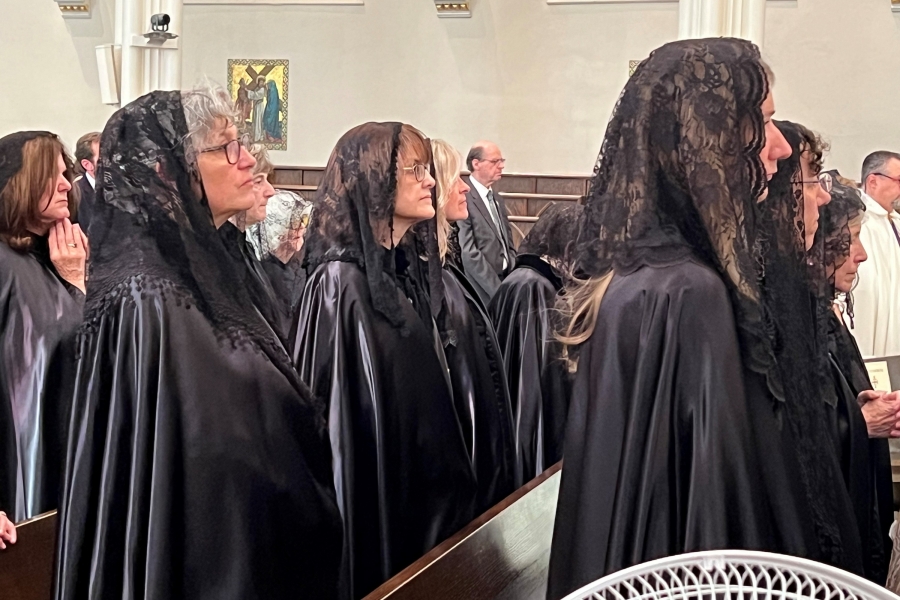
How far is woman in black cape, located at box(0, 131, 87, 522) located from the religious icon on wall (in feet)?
30.2

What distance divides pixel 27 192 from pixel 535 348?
2.84 m

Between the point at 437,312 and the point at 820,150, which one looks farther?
the point at 437,312

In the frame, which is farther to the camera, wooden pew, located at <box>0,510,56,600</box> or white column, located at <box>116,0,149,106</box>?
white column, located at <box>116,0,149,106</box>

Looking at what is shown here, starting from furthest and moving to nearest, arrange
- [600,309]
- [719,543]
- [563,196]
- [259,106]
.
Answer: [259,106] < [563,196] < [600,309] < [719,543]

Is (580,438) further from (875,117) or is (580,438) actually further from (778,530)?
(875,117)

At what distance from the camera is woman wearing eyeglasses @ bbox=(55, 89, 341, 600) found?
224 cm

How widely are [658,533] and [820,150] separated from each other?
1.55 meters

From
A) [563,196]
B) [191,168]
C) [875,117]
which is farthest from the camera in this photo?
[563,196]

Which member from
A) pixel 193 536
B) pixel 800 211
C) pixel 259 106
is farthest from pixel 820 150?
pixel 259 106

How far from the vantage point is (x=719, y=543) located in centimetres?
190

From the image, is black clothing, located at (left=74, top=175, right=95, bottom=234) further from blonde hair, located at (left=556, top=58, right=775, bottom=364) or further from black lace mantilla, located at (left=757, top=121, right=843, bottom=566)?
black lace mantilla, located at (left=757, top=121, right=843, bottom=566)

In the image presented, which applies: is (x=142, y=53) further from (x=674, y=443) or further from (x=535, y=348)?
(x=674, y=443)

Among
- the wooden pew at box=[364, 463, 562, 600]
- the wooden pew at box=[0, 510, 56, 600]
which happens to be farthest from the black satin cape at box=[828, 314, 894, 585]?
the wooden pew at box=[0, 510, 56, 600]

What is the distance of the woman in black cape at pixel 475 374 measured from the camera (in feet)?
13.7
